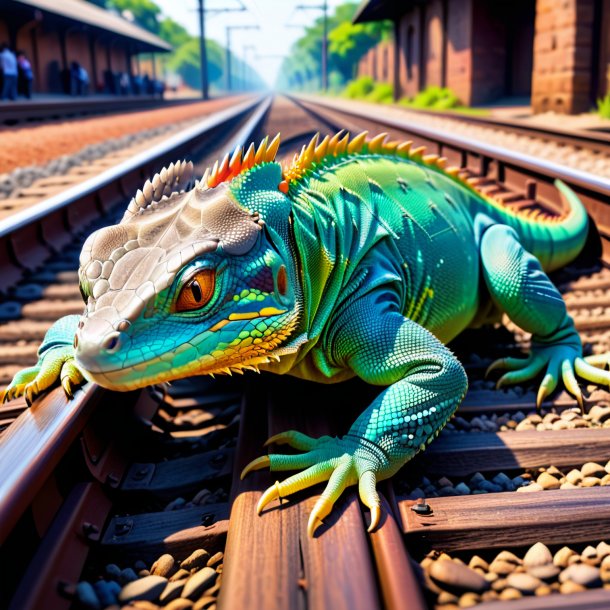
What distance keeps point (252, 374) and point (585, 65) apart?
696 inches

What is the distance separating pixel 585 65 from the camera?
1741 centimetres

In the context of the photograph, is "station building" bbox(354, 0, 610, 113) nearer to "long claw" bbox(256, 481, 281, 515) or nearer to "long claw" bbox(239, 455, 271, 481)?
"long claw" bbox(239, 455, 271, 481)

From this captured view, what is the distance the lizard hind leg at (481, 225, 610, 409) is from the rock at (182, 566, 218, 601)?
75.5 inches

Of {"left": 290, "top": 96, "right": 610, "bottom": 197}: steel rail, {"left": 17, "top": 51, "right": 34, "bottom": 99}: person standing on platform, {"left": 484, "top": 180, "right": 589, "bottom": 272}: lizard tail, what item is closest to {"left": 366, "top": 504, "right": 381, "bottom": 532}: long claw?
{"left": 484, "top": 180, "right": 589, "bottom": 272}: lizard tail

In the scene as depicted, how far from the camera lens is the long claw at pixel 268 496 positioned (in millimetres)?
2088

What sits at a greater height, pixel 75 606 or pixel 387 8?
pixel 387 8

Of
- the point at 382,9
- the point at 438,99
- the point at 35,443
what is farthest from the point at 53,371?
the point at 382,9

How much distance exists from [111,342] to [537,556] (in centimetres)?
148

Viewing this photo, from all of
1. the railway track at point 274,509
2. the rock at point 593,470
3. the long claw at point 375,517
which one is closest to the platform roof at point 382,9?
the railway track at point 274,509

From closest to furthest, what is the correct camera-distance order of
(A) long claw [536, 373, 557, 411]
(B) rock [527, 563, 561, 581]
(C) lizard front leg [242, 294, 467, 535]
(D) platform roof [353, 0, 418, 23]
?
1. (B) rock [527, 563, 561, 581]
2. (C) lizard front leg [242, 294, 467, 535]
3. (A) long claw [536, 373, 557, 411]
4. (D) platform roof [353, 0, 418, 23]

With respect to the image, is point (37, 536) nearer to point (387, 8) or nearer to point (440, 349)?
→ point (440, 349)

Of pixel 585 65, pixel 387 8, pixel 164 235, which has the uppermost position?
pixel 387 8

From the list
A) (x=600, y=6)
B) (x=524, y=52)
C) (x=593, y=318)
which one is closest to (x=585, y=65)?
(x=600, y=6)

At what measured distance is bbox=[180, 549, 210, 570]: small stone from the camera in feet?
6.83
